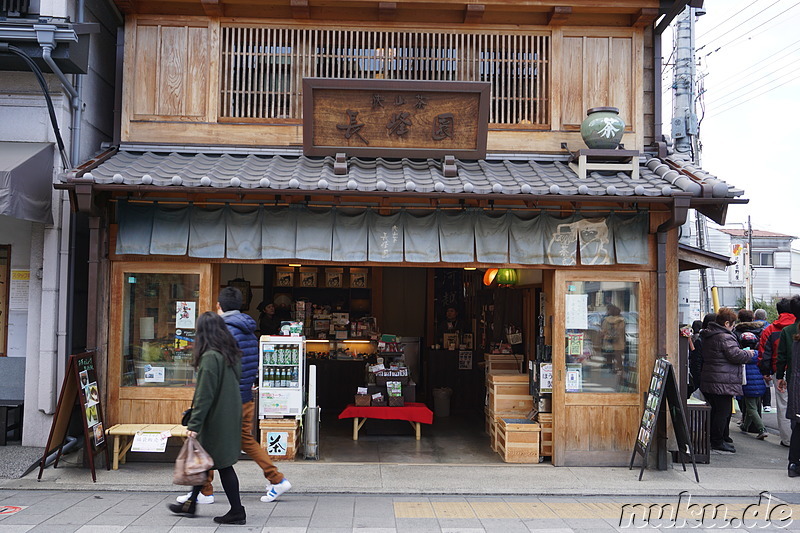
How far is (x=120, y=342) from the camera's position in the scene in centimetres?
839

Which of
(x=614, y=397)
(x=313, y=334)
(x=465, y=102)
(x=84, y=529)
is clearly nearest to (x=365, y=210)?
(x=465, y=102)

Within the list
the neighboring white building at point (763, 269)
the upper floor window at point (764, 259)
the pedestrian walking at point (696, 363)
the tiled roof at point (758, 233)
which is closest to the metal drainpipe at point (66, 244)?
the pedestrian walking at point (696, 363)

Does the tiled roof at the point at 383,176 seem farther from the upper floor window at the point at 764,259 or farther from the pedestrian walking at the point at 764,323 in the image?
the upper floor window at the point at 764,259

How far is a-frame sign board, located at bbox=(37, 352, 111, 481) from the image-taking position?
735 cm

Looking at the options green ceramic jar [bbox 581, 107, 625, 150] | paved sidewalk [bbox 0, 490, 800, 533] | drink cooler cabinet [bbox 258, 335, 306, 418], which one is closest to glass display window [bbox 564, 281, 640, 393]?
paved sidewalk [bbox 0, 490, 800, 533]

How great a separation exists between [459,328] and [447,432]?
3608mm

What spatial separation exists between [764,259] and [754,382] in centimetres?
4112

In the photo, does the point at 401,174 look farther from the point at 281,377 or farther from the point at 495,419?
the point at 495,419

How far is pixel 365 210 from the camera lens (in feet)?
27.8

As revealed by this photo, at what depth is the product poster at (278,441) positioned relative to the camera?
860 centimetres

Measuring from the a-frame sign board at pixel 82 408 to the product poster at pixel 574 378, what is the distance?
6494mm

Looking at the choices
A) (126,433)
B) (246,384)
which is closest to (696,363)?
(246,384)

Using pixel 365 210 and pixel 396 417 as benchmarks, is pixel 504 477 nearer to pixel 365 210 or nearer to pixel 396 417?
pixel 396 417

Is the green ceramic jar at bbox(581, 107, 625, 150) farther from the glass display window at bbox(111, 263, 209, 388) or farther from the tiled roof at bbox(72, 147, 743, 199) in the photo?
the glass display window at bbox(111, 263, 209, 388)
